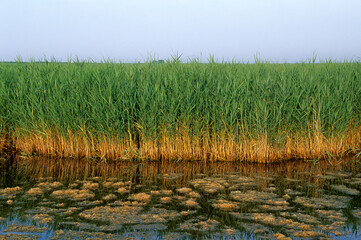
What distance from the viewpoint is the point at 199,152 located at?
23.0 feet

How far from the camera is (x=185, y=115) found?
6852 millimetres

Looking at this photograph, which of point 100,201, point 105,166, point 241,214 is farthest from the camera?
point 105,166

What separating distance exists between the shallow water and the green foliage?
2.41ft

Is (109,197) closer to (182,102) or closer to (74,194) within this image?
(74,194)

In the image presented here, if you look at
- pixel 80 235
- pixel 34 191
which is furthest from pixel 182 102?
pixel 80 235

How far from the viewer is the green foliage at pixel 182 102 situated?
686 cm

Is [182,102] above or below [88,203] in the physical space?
above

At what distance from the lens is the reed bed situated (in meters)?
6.87

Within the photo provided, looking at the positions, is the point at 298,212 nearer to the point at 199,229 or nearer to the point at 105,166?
the point at 199,229

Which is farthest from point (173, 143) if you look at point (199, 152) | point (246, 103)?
point (246, 103)

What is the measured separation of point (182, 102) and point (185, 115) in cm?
25

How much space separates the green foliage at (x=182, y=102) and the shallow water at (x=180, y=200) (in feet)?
2.41

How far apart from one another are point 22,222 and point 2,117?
4311 mm

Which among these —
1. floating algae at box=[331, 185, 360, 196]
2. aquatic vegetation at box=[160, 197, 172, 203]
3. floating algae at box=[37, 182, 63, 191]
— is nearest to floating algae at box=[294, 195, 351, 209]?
floating algae at box=[331, 185, 360, 196]
